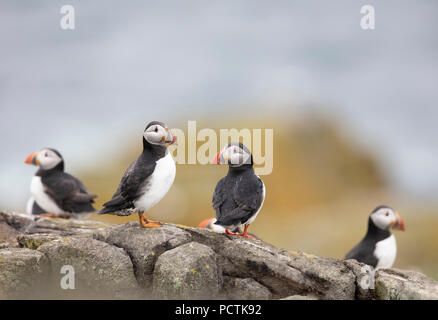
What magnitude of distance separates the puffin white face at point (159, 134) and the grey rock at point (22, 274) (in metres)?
1.55

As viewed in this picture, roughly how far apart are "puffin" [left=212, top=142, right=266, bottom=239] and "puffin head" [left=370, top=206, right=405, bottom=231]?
127 inches

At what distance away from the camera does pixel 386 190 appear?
20.9 metres

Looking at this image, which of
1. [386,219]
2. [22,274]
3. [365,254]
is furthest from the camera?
[386,219]

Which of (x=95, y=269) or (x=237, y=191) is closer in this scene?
(x=95, y=269)

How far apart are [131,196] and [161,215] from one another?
10131mm

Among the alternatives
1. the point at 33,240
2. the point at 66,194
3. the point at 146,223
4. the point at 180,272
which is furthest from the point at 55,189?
the point at 180,272

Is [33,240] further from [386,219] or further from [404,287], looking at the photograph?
[386,219]

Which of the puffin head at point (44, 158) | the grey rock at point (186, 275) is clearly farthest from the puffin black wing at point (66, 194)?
the grey rock at point (186, 275)

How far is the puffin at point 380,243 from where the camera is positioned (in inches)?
302

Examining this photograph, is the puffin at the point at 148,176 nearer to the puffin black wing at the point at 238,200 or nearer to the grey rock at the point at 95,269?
the grey rock at the point at 95,269

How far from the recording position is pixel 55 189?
8.80 meters

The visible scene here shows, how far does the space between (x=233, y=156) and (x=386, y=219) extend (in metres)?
3.66
